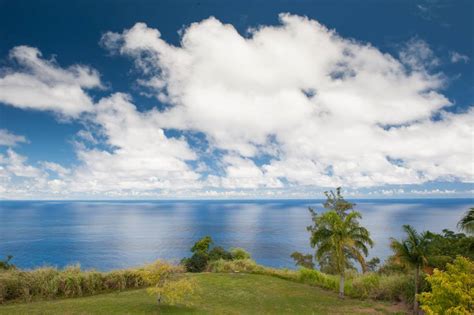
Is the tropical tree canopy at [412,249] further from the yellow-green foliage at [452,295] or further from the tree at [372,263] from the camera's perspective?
the tree at [372,263]

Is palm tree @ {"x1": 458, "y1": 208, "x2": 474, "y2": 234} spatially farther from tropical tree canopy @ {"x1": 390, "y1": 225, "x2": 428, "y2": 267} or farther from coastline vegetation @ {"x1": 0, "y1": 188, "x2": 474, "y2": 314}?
tropical tree canopy @ {"x1": 390, "y1": 225, "x2": 428, "y2": 267}

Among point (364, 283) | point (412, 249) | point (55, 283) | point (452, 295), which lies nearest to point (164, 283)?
point (55, 283)

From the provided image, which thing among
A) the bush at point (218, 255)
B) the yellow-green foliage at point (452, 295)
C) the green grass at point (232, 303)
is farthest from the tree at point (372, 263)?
the yellow-green foliage at point (452, 295)

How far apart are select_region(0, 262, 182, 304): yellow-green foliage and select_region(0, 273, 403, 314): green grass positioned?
1816mm

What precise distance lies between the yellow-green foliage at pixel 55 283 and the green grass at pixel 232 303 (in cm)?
182

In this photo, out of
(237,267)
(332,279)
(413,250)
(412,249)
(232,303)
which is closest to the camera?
(413,250)

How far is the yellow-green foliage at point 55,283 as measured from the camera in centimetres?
2591

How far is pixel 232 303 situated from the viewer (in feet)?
88.9

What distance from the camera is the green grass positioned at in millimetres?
22891

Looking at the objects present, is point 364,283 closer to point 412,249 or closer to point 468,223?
point 412,249

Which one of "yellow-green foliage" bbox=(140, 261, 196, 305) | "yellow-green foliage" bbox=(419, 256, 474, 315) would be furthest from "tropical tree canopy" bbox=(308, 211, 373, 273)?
"yellow-green foliage" bbox=(140, 261, 196, 305)

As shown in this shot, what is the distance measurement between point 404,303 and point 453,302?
15.0m

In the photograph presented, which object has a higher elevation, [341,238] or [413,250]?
[341,238]

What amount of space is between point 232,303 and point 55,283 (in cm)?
1583
